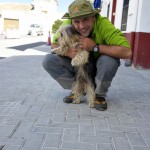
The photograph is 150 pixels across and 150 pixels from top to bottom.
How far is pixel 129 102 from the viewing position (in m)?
4.75

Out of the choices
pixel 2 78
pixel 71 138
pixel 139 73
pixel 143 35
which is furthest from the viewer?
pixel 143 35

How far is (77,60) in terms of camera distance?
3943 mm

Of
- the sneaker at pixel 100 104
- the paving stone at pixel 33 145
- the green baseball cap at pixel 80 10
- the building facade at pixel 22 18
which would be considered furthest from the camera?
the building facade at pixel 22 18

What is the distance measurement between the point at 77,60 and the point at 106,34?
496mm

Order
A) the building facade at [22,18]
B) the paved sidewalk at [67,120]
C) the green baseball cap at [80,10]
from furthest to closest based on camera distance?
the building facade at [22,18], the green baseball cap at [80,10], the paved sidewalk at [67,120]

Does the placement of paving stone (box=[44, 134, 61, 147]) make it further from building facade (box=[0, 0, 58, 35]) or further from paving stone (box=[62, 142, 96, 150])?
building facade (box=[0, 0, 58, 35])

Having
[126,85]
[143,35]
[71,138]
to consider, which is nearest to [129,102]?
[126,85]

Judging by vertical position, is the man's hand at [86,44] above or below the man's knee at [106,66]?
above

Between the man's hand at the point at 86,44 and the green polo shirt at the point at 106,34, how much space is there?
0.15m

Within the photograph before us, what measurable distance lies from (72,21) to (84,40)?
1.21ft

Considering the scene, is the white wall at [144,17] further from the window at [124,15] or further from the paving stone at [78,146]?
the paving stone at [78,146]

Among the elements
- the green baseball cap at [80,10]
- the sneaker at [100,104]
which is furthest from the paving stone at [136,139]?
the green baseball cap at [80,10]

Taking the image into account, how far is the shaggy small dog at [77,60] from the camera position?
3920 millimetres

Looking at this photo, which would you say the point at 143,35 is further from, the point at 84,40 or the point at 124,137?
the point at 124,137
